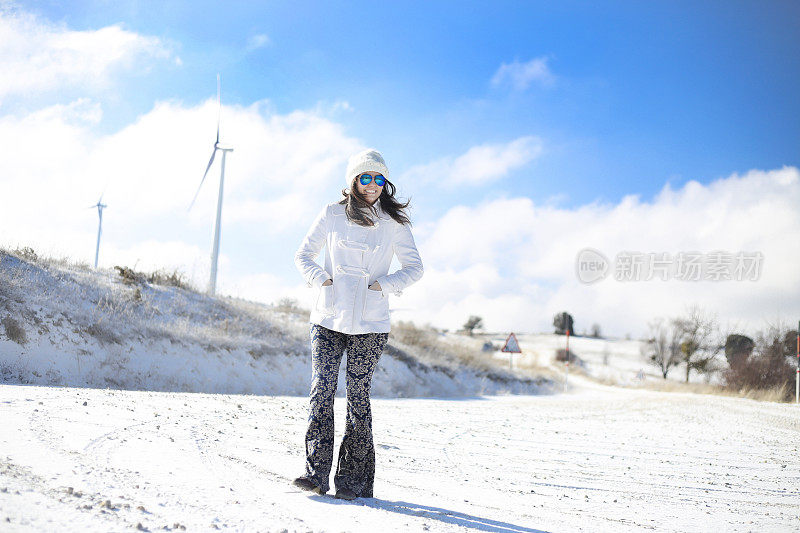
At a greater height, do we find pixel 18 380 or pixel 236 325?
pixel 236 325

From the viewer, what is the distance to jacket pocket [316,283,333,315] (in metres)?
3.49

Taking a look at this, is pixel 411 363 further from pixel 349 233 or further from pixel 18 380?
pixel 349 233

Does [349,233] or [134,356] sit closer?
[349,233]

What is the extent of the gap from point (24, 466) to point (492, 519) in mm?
2537

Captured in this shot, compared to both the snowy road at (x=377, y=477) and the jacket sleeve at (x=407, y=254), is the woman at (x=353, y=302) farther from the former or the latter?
the snowy road at (x=377, y=477)

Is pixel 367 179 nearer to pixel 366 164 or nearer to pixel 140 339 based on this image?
pixel 366 164

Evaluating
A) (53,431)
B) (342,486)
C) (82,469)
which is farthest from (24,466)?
(342,486)

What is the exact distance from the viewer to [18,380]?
9.29 m

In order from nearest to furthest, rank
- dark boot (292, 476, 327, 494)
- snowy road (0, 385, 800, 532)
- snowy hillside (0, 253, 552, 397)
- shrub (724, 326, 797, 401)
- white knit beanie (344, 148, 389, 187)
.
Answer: snowy road (0, 385, 800, 532)
dark boot (292, 476, 327, 494)
white knit beanie (344, 148, 389, 187)
snowy hillside (0, 253, 552, 397)
shrub (724, 326, 797, 401)

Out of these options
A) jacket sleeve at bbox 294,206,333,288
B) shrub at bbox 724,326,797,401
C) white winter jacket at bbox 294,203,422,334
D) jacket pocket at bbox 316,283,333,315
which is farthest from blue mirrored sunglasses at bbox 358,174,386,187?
shrub at bbox 724,326,797,401

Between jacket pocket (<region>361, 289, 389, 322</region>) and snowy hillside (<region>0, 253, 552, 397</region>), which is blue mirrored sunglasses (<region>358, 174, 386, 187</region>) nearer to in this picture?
jacket pocket (<region>361, 289, 389, 322</region>)

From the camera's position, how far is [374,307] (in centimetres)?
349

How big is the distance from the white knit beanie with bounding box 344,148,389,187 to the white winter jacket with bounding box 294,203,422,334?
230 mm

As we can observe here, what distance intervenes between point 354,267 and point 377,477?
5.50ft
